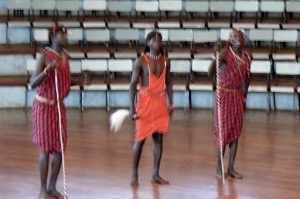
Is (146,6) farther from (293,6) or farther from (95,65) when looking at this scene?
(293,6)

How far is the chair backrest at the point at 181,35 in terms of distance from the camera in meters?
10.2

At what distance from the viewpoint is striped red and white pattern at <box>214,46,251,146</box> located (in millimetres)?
5523

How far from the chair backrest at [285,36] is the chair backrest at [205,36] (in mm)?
996

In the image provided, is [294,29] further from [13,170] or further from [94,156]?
[13,170]

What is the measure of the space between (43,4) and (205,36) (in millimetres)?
2878

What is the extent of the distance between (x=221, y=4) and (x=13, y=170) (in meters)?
5.81

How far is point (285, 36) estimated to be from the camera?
33.1 ft

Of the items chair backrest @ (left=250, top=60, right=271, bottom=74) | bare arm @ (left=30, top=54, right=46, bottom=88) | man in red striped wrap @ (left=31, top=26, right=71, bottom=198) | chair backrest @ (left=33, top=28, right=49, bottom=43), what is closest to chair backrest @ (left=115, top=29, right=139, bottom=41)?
chair backrest @ (left=33, top=28, right=49, bottom=43)

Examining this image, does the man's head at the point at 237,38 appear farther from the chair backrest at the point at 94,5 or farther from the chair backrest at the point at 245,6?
the chair backrest at the point at 94,5

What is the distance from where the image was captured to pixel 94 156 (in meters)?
6.68

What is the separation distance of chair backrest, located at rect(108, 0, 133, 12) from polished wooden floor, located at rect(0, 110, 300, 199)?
94.3 inches

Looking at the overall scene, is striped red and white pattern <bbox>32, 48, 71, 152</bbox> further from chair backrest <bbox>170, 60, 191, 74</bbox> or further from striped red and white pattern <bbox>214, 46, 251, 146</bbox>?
chair backrest <bbox>170, 60, 191, 74</bbox>

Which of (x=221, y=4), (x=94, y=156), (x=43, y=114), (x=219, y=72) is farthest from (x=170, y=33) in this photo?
(x=43, y=114)

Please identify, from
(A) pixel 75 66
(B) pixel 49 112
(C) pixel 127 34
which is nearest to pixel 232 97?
(B) pixel 49 112
